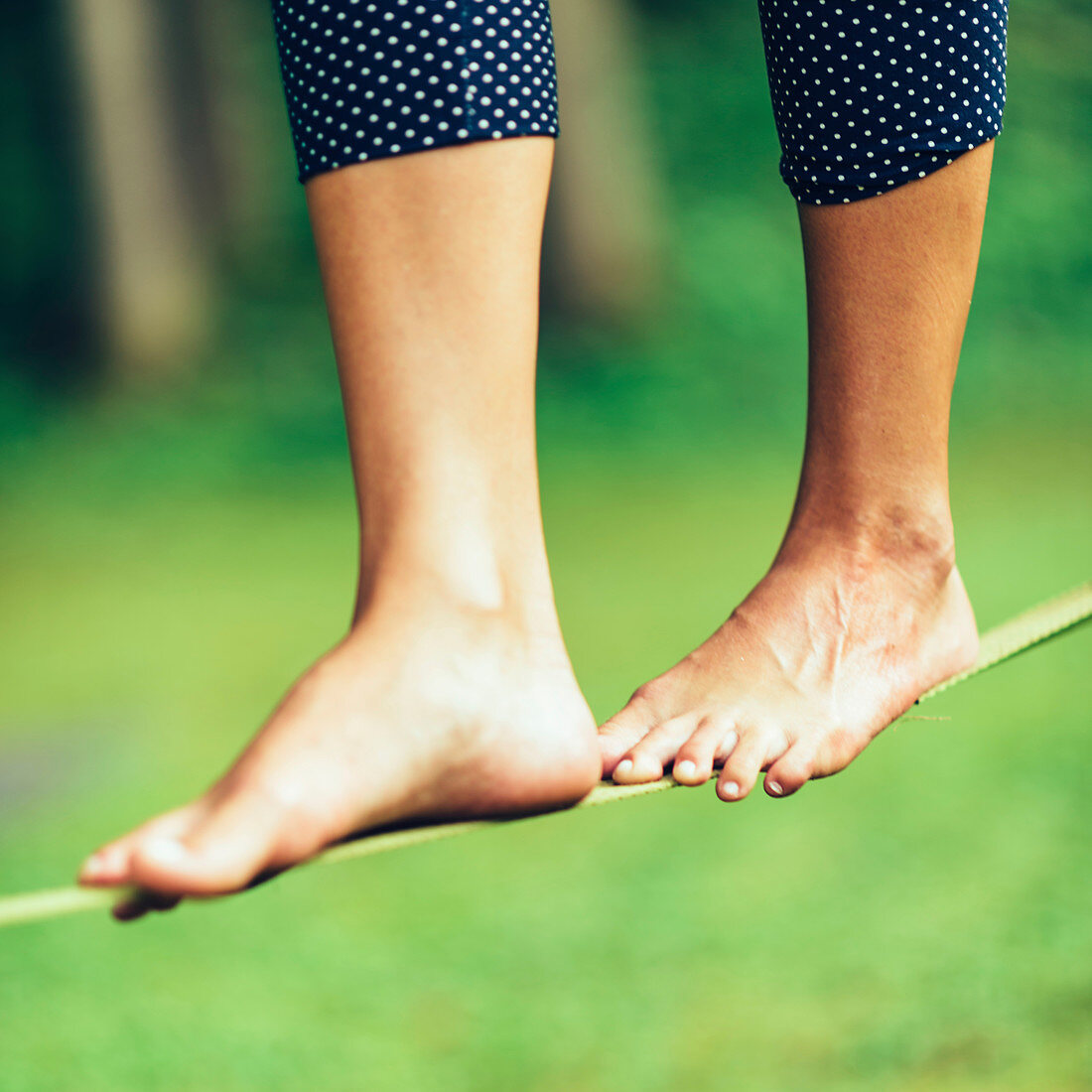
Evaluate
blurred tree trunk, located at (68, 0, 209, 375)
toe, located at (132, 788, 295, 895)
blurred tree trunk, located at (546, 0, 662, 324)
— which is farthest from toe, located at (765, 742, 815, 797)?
blurred tree trunk, located at (68, 0, 209, 375)

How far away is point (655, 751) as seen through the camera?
833 mm

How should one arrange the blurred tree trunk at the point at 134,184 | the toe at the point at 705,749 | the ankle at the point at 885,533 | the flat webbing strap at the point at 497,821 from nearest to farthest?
the flat webbing strap at the point at 497,821, the toe at the point at 705,749, the ankle at the point at 885,533, the blurred tree trunk at the point at 134,184

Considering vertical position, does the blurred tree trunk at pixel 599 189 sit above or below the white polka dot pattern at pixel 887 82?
below

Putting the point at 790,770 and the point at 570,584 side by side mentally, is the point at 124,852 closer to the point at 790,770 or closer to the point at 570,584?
the point at 790,770

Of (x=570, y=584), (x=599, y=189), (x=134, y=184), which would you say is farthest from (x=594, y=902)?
(x=134, y=184)

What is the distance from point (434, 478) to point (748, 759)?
0.27m

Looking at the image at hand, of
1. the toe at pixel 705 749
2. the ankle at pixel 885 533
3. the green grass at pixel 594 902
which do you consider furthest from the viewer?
the green grass at pixel 594 902

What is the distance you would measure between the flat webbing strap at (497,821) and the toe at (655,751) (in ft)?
0.04

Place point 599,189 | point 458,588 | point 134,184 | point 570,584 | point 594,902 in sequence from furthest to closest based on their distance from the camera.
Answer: point 599,189 → point 134,184 → point 570,584 → point 594,902 → point 458,588

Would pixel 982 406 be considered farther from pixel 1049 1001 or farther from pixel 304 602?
pixel 1049 1001

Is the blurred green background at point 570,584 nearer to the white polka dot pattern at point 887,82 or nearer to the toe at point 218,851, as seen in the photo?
the white polka dot pattern at point 887,82

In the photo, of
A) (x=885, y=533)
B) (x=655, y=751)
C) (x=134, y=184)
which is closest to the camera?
(x=655, y=751)

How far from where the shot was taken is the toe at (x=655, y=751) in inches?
31.6

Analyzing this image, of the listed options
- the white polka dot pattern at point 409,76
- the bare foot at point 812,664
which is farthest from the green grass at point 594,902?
the white polka dot pattern at point 409,76
